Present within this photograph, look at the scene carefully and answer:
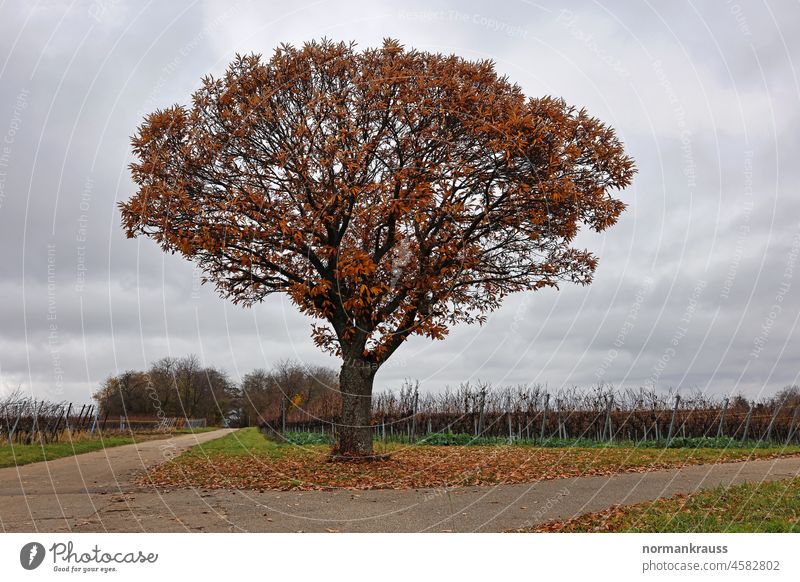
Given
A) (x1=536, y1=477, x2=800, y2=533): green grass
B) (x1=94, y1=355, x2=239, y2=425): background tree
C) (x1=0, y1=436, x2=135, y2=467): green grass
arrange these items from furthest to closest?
(x1=94, y1=355, x2=239, y2=425): background tree < (x1=0, y1=436, x2=135, y2=467): green grass < (x1=536, y1=477, x2=800, y2=533): green grass

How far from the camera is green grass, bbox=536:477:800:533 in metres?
8.03

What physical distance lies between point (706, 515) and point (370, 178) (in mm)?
8606

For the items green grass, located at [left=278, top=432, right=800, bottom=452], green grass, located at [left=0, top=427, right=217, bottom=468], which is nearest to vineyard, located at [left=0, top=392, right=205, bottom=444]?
green grass, located at [left=0, top=427, right=217, bottom=468]

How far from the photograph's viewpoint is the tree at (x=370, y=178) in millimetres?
12969

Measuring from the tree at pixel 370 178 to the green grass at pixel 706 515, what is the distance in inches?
238

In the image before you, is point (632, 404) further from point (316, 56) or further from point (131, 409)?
point (131, 409)

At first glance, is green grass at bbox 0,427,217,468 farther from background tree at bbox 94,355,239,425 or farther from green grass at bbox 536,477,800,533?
green grass at bbox 536,477,800,533

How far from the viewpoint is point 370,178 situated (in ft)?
44.0

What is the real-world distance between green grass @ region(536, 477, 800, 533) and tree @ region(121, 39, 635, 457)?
6.06 meters

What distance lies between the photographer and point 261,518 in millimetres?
9047
